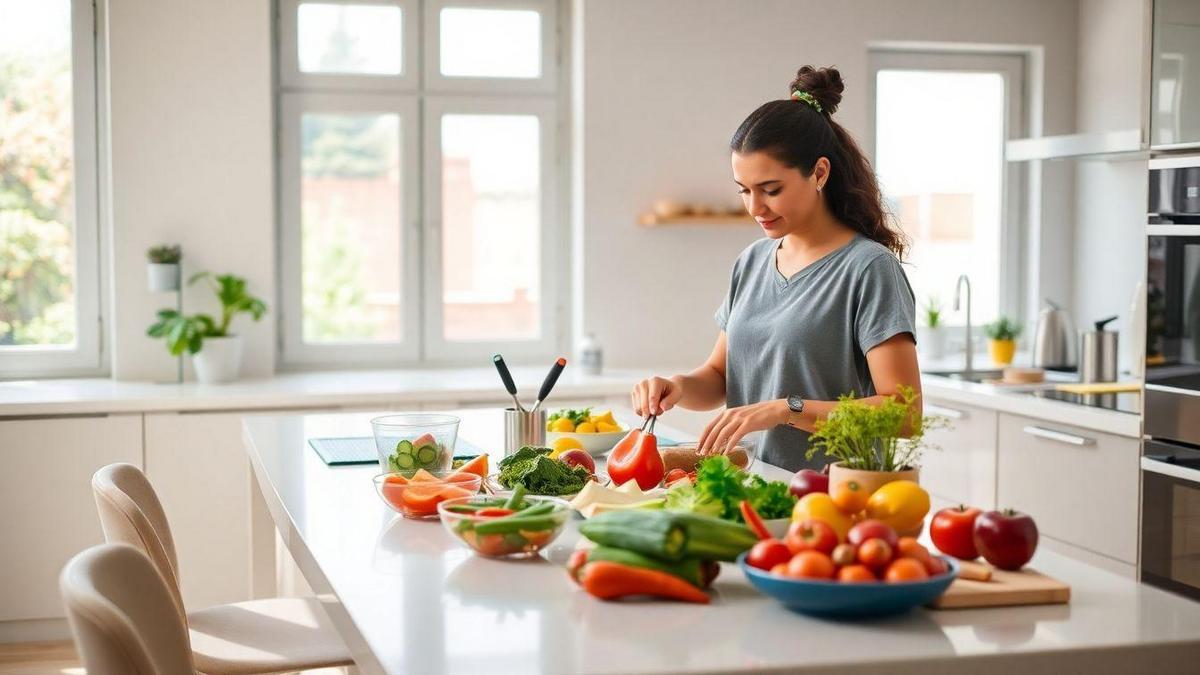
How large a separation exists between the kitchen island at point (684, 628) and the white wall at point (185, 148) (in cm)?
308

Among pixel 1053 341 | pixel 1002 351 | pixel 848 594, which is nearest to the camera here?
pixel 848 594

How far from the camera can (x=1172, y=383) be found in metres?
3.29

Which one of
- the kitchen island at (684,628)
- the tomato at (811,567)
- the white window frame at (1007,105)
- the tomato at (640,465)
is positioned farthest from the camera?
the white window frame at (1007,105)

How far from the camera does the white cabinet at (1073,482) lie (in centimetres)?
347

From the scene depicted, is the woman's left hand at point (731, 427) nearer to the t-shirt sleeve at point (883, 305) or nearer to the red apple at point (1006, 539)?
the t-shirt sleeve at point (883, 305)

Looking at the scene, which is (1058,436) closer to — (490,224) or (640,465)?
(640,465)

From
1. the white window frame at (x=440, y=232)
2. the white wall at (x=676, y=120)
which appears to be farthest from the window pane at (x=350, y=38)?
the white wall at (x=676, y=120)

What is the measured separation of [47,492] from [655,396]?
98.6 inches

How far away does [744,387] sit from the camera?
9.02ft

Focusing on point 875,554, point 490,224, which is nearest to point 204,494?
point 490,224

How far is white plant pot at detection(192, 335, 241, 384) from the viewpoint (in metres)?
4.52

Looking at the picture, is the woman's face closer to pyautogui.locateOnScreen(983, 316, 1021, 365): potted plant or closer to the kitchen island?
the kitchen island

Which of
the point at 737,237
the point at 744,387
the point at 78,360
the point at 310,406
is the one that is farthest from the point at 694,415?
the point at 78,360

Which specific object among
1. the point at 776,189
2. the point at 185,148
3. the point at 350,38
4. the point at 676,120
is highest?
the point at 350,38
